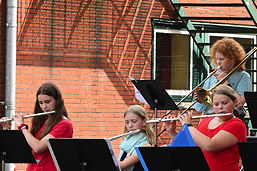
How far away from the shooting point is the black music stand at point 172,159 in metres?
5.40

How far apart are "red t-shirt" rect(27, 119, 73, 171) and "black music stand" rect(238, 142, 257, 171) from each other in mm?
2188

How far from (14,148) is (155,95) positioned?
2.37 m

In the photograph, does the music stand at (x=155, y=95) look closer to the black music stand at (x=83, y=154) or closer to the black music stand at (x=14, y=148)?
the black music stand at (x=14, y=148)

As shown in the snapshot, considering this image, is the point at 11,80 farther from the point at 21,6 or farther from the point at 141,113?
the point at 141,113

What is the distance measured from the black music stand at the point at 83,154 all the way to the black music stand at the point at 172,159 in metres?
0.31

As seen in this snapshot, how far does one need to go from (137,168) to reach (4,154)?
1285mm

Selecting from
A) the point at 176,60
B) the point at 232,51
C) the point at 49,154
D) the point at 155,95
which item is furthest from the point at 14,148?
the point at 176,60

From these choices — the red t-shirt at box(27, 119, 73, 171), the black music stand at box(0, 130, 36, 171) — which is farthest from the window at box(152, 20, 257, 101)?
the black music stand at box(0, 130, 36, 171)

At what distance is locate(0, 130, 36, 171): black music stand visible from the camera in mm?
6570

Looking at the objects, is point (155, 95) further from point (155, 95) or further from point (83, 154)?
point (83, 154)

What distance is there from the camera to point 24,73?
1043 centimetres

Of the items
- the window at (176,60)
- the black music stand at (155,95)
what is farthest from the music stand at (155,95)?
the window at (176,60)

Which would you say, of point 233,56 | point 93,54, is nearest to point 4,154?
point 233,56

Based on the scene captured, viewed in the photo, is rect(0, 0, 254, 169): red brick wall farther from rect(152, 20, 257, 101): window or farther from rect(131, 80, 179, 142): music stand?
rect(131, 80, 179, 142): music stand
